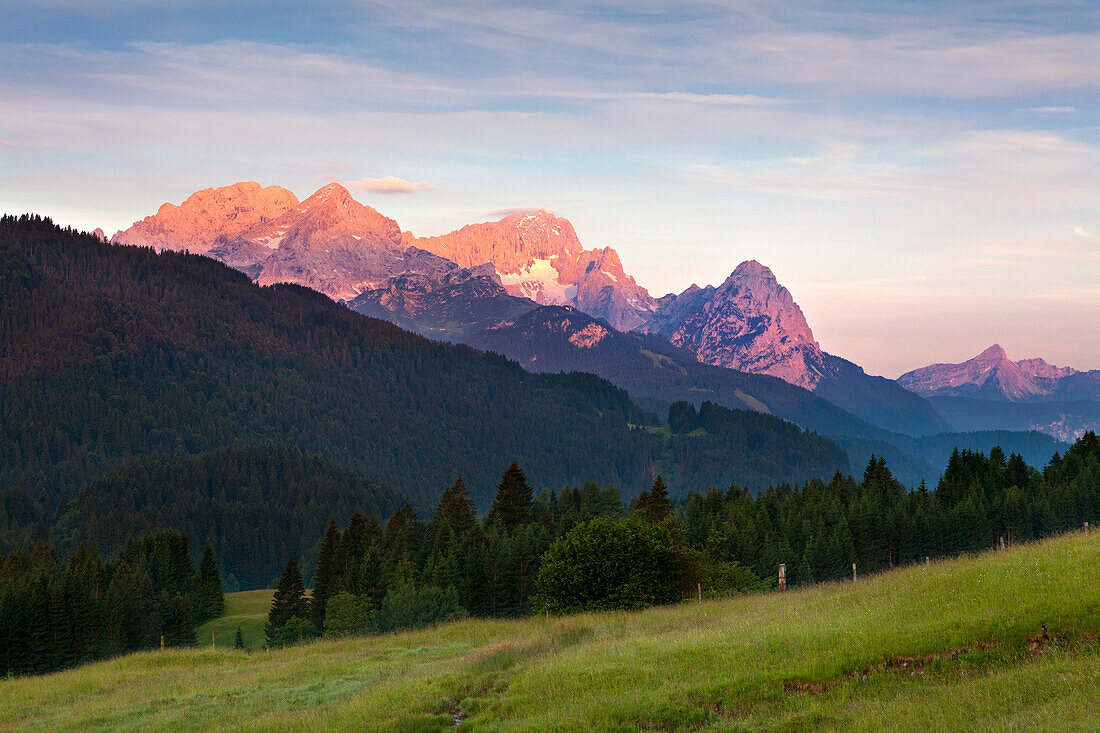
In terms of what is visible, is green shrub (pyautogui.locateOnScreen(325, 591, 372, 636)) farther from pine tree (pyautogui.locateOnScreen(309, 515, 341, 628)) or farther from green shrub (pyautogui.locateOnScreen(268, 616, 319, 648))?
pine tree (pyautogui.locateOnScreen(309, 515, 341, 628))

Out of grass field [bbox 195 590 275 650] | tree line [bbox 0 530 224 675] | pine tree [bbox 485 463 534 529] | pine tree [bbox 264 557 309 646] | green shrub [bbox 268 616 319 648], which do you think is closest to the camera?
tree line [bbox 0 530 224 675]

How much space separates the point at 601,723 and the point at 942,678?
886cm

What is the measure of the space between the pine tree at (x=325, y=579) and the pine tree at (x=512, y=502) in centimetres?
2493

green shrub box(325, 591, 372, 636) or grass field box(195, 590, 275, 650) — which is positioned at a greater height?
green shrub box(325, 591, 372, 636)

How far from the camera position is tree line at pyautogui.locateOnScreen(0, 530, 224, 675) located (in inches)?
3871

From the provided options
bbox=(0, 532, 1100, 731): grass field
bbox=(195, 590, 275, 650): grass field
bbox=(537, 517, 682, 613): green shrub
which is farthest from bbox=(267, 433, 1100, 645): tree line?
bbox=(0, 532, 1100, 731): grass field

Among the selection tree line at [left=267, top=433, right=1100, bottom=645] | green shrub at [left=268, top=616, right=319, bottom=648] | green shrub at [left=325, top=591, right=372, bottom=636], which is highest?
tree line at [left=267, top=433, right=1100, bottom=645]

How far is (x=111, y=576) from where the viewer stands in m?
134

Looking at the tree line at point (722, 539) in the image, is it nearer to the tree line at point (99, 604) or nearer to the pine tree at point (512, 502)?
the pine tree at point (512, 502)

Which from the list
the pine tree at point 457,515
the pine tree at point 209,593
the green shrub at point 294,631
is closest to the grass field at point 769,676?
the green shrub at point 294,631

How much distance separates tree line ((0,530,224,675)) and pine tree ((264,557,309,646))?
535 inches

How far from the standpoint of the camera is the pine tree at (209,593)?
136875 millimetres

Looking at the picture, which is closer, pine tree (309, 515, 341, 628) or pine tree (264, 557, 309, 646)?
pine tree (264, 557, 309, 646)

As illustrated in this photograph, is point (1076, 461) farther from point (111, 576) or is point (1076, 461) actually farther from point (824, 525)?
point (111, 576)
